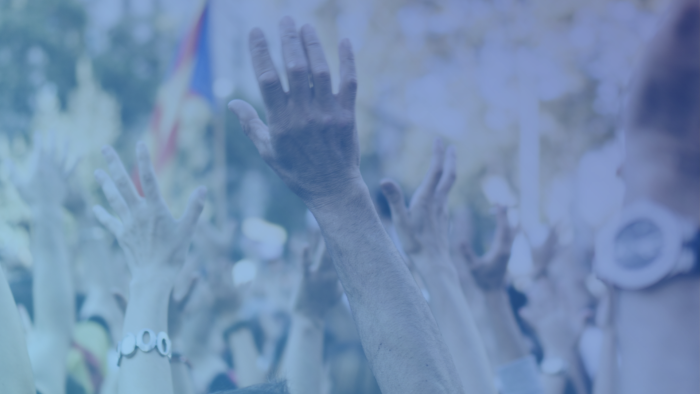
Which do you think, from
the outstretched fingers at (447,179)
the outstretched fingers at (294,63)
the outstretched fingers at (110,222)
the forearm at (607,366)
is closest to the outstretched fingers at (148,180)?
the outstretched fingers at (110,222)

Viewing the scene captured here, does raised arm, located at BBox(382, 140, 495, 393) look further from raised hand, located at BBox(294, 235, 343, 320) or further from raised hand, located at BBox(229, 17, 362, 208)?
raised hand, located at BBox(229, 17, 362, 208)

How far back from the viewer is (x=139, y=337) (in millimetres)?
1699

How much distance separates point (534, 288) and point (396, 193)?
1496 mm

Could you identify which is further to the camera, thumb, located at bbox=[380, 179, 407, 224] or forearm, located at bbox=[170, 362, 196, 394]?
forearm, located at bbox=[170, 362, 196, 394]

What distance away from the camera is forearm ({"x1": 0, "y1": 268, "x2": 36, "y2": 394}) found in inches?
59.9

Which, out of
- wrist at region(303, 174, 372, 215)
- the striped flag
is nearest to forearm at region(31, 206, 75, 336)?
wrist at region(303, 174, 372, 215)

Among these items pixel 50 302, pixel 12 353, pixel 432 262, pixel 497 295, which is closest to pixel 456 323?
pixel 432 262

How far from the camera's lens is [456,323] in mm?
1980

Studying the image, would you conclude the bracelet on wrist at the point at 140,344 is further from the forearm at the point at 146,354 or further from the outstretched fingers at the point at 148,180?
the outstretched fingers at the point at 148,180

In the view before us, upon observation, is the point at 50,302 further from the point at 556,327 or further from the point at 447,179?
the point at 556,327

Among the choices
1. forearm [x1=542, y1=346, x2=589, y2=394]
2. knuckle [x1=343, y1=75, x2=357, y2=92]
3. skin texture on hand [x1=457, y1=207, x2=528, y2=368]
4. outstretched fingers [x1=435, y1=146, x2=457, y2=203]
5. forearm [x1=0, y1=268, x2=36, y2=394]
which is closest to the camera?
knuckle [x1=343, y1=75, x2=357, y2=92]

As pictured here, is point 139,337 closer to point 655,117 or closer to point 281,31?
→ point 281,31

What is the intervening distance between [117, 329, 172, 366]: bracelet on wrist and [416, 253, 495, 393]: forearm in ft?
2.77

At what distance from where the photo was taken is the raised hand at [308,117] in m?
1.29
